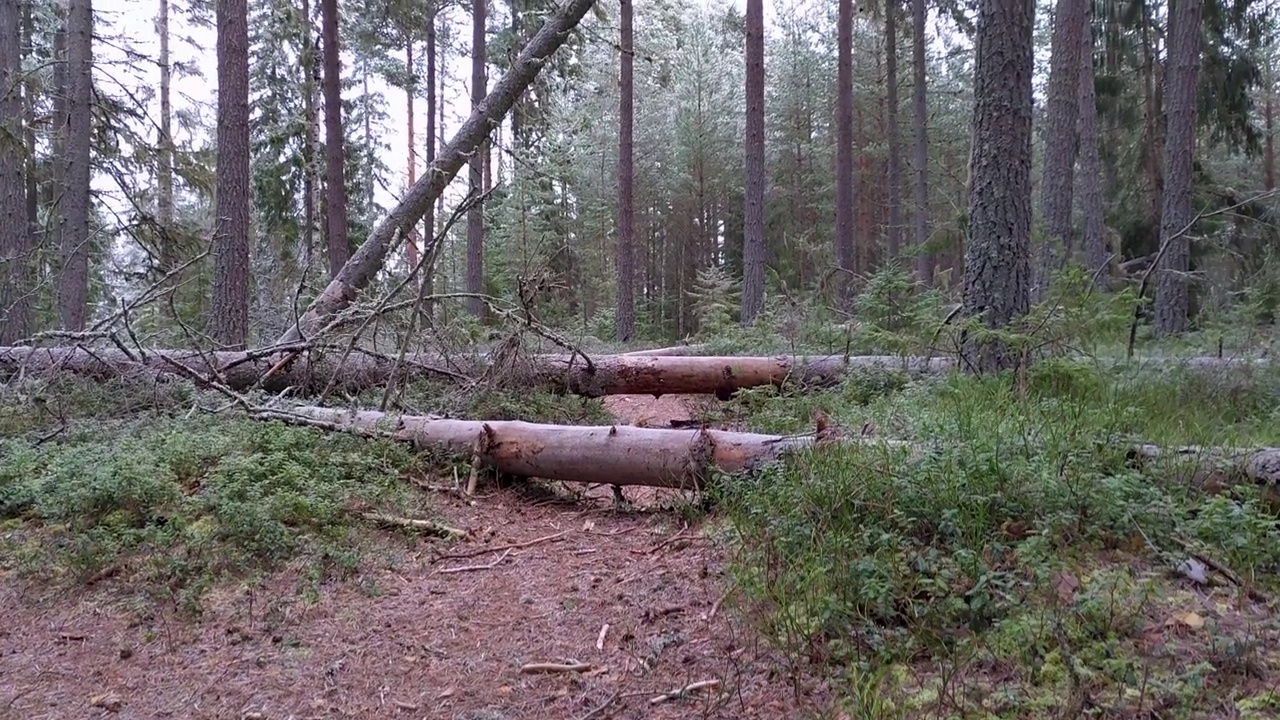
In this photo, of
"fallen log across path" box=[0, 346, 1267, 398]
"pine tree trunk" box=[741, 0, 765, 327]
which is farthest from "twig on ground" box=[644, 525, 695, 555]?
"pine tree trunk" box=[741, 0, 765, 327]

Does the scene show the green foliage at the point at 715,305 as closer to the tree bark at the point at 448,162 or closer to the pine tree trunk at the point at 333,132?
the tree bark at the point at 448,162

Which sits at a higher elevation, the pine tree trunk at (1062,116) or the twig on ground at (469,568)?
the pine tree trunk at (1062,116)

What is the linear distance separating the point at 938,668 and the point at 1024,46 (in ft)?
18.5

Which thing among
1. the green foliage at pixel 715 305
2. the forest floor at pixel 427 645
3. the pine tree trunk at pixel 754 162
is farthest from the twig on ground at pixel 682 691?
the pine tree trunk at pixel 754 162

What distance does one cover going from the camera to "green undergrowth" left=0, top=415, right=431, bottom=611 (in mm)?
4012

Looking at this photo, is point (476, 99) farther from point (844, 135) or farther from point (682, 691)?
point (682, 691)

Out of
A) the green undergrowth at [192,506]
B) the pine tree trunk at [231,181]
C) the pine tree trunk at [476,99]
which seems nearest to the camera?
the green undergrowth at [192,506]

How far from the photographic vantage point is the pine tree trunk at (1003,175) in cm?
623

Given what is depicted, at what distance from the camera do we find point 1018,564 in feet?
9.79

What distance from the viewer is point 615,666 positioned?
10.1 feet

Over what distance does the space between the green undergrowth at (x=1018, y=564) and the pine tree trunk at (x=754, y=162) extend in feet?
36.9

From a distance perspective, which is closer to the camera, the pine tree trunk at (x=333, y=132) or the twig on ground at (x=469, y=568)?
the twig on ground at (x=469, y=568)

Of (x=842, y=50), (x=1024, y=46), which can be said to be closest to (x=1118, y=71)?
(x=842, y=50)

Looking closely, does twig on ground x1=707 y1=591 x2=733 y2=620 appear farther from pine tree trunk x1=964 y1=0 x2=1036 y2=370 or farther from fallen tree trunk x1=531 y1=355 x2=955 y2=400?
fallen tree trunk x1=531 y1=355 x2=955 y2=400
